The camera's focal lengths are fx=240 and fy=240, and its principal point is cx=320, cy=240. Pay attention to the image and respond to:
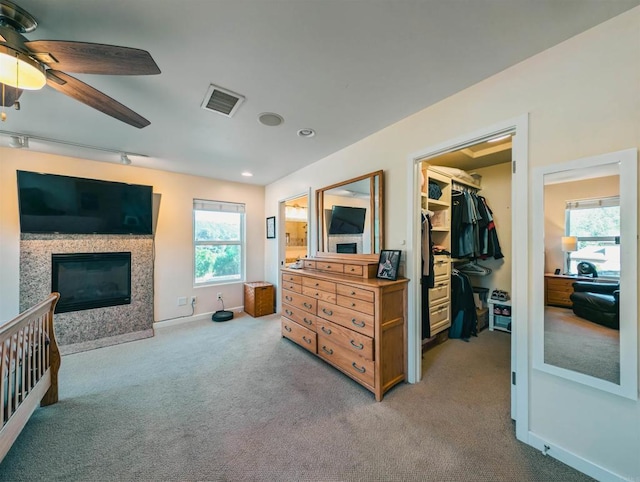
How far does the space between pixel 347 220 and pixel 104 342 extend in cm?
356

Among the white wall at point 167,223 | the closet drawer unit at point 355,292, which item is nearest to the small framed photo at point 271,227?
the white wall at point 167,223

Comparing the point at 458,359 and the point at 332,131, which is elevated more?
the point at 332,131

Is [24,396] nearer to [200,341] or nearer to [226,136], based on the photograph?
[200,341]

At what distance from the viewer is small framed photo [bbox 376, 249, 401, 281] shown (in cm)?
219

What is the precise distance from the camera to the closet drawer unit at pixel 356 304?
2.02m

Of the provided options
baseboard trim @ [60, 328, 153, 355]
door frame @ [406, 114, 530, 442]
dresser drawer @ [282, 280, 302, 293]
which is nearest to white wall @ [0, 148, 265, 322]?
baseboard trim @ [60, 328, 153, 355]

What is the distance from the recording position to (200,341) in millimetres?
3219

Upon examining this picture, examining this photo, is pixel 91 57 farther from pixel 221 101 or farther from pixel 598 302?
pixel 598 302

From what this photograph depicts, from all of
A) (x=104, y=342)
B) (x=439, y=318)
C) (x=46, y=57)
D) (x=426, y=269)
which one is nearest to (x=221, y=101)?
(x=46, y=57)

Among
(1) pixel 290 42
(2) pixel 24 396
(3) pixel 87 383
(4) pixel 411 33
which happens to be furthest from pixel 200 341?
(4) pixel 411 33

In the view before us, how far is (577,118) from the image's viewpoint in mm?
1360

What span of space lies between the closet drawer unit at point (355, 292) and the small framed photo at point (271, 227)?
2.52 m

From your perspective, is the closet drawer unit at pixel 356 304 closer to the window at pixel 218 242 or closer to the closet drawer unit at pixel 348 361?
the closet drawer unit at pixel 348 361

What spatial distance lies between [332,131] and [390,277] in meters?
1.58
